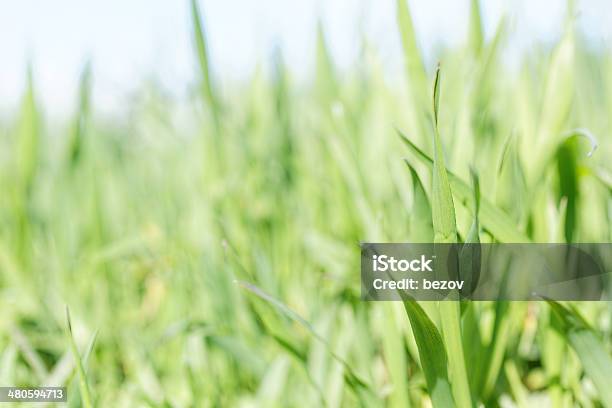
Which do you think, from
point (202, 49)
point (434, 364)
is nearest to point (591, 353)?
point (434, 364)

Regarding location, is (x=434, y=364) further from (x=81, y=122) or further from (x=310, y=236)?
(x=81, y=122)

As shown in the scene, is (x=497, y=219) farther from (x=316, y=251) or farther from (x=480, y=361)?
(x=316, y=251)

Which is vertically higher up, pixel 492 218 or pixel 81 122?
pixel 81 122

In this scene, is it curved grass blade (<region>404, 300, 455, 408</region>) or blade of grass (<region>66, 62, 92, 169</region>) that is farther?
blade of grass (<region>66, 62, 92, 169</region>)

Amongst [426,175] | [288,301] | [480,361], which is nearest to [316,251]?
[288,301]

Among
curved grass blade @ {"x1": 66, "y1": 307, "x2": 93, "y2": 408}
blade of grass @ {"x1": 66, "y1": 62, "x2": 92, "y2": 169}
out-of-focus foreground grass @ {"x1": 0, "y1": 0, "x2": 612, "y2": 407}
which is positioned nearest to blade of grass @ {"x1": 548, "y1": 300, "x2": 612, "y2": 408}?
out-of-focus foreground grass @ {"x1": 0, "y1": 0, "x2": 612, "y2": 407}

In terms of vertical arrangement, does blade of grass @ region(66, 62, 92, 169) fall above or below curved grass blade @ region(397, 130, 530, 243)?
above

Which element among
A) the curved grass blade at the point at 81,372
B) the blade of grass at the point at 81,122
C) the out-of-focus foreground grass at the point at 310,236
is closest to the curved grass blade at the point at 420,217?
the out-of-focus foreground grass at the point at 310,236

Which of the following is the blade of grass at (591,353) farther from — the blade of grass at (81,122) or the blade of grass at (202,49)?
the blade of grass at (81,122)

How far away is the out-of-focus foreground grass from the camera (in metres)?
0.45

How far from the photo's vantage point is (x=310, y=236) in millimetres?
746

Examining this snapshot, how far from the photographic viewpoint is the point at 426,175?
23.4 inches

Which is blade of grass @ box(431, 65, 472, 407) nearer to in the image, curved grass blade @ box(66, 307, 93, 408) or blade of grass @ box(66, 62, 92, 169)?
curved grass blade @ box(66, 307, 93, 408)

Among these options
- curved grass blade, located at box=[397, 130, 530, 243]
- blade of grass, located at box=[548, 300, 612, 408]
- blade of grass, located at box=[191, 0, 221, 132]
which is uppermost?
blade of grass, located at box=[191, 0, 221, 132]
